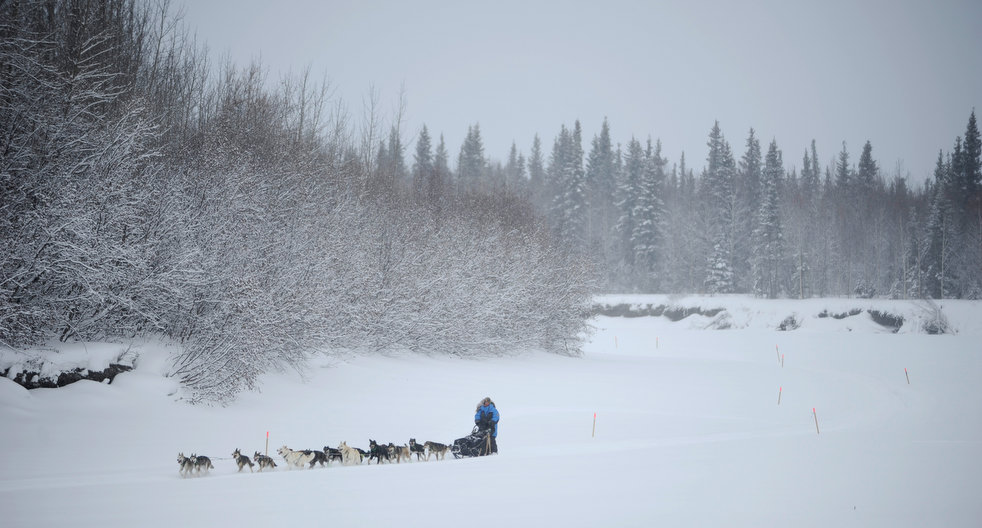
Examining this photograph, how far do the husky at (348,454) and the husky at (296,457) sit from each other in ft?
1.94

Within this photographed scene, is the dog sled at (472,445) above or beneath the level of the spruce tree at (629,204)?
beneath

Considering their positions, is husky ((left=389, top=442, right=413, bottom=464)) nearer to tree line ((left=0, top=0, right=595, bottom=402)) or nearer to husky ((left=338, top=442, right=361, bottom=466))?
husky ((left=338, top=442, right=361, bottom=466))

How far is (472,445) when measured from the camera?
474 inches

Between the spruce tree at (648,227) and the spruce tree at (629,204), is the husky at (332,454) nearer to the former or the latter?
the spruce tree at (648,227)

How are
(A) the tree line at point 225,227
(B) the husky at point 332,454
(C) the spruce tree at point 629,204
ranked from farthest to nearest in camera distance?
(C) the spruce tree at point 629,204
(A) the tree line at point 225,227
(B) the husky at point 332,454

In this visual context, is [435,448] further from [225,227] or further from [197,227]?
A: [197,227]

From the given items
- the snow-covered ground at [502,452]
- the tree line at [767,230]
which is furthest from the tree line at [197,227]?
the tree line at [767,230]

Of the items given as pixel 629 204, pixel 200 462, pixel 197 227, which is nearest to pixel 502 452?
pixel 200 462

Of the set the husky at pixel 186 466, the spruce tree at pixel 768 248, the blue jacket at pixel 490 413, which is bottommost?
the husky at pixel 186 466

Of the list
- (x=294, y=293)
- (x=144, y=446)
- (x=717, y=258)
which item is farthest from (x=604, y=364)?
(x=717, y=258)

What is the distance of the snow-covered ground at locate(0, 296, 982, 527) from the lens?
7.52 m

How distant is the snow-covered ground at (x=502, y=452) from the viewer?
24.7 feet

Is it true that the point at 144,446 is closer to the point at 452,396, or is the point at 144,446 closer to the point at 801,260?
the point at 452,396

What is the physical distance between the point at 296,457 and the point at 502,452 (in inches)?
179
